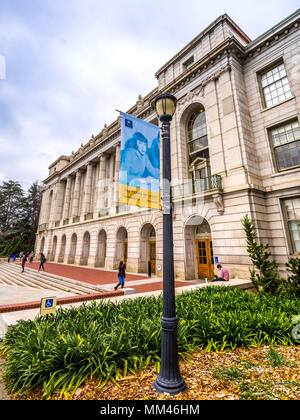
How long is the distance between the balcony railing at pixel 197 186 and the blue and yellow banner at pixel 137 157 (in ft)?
27.7

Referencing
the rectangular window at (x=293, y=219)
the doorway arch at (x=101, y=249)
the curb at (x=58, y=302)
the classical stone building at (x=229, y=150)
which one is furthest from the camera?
the doorway arch at (x=101, y=249)

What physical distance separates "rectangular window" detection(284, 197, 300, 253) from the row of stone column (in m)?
16.8

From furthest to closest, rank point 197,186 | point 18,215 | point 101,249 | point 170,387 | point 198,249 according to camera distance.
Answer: point 18,215, point 101,249, point 197,186, point 198,249, point 170,387

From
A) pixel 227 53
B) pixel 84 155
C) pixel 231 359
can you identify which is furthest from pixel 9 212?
pixel 231 359

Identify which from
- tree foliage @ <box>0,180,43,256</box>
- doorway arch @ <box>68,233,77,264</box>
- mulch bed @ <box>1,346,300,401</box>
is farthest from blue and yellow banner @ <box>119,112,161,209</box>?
tree foliage @ <box>0,180,43,256</box>

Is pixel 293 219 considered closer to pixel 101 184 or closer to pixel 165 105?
pixel 165 105

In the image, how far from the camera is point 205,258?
15.3 metres

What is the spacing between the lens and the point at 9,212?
57.5 m

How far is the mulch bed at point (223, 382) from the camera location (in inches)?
120

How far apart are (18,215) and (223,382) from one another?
65.4 metres

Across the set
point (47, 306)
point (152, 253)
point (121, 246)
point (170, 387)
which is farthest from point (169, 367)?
point (121, 246)

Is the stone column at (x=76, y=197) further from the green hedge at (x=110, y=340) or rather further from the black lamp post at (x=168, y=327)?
the black lamp post at (x=168, y=327)

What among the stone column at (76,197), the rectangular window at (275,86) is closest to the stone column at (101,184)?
the stone column at (76,197)
